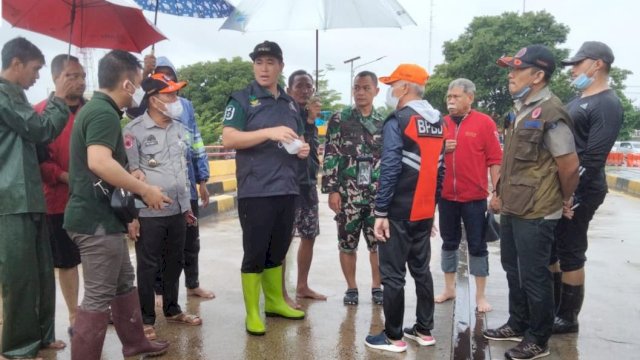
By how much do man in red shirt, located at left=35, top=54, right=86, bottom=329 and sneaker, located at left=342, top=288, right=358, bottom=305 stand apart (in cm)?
204

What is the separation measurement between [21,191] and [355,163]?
234cm

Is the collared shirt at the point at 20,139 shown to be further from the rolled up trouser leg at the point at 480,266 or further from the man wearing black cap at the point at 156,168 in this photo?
the rolled up trouser leg at the point at 480,266

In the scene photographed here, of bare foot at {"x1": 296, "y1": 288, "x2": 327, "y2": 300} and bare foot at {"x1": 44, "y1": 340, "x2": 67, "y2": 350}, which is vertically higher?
bare foot at {"x1": 44, "y1": 340, "x2": 67, "y2": 350}

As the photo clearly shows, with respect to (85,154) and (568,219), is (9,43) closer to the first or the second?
(85,154)

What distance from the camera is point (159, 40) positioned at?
4.02 metres

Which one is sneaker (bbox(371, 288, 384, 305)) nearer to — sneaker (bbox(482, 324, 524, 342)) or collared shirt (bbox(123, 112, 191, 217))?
sneaker (bbox(482, 324, 524, 342))

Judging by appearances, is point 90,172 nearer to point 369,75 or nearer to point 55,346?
point 55,346

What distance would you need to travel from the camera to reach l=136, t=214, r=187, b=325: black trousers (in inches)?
137

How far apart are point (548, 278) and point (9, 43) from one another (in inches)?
136

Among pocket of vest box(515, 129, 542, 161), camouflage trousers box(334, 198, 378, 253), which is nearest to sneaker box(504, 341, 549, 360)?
pocket of vest box(515, 129, 542, 161)

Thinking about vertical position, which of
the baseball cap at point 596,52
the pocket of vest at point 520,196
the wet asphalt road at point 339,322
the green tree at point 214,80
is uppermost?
the green tree at point 214,80

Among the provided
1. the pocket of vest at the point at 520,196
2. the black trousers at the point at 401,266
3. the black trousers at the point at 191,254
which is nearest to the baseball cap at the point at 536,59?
the pocket of vest at the point at 520,196

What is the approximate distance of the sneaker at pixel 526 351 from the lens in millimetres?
3240

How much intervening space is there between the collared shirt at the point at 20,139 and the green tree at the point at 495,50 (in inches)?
1359
